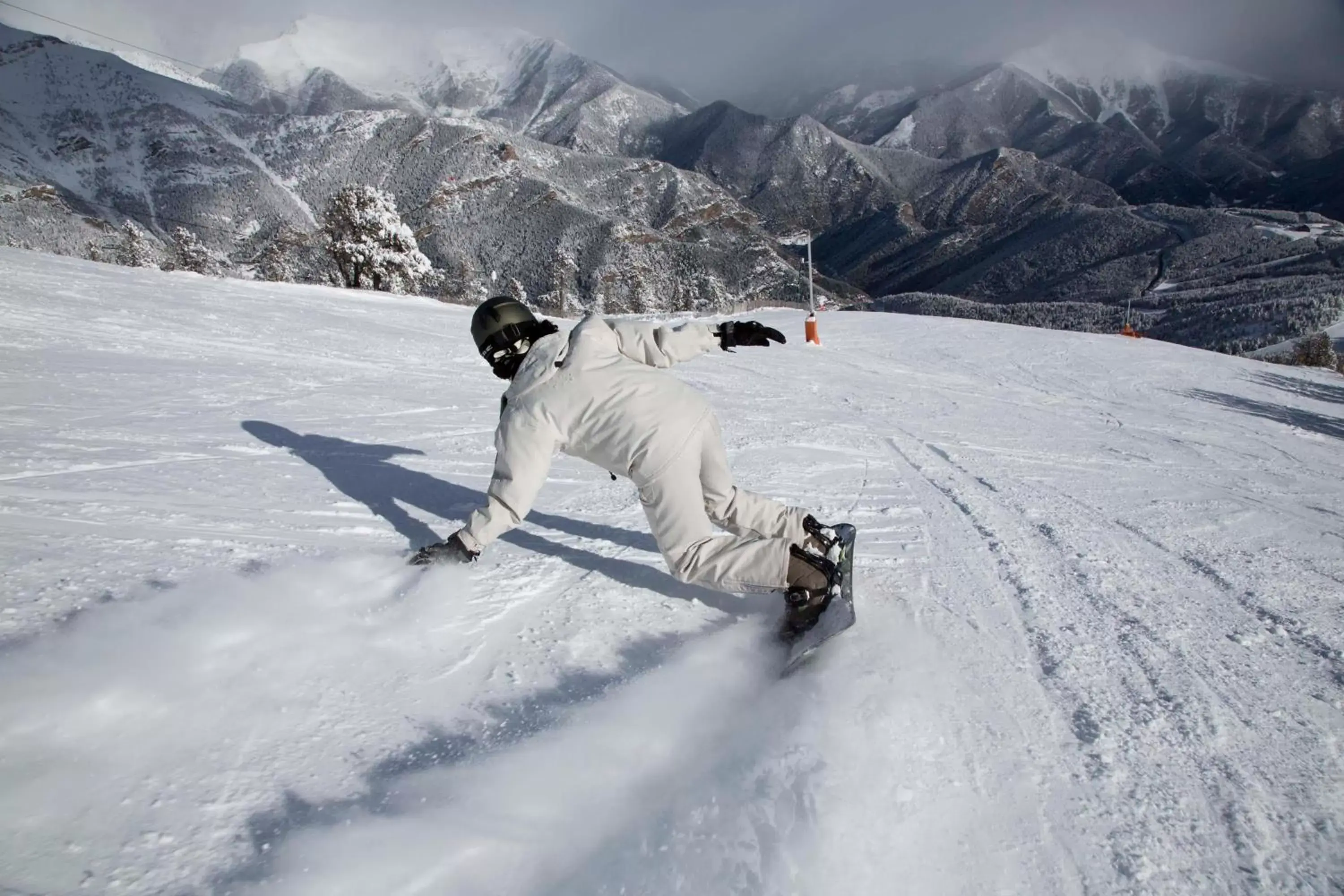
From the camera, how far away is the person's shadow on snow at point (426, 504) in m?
3.11

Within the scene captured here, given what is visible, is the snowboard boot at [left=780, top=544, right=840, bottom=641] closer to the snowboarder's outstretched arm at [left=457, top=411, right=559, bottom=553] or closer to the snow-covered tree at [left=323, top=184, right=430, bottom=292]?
the snowboarder's outstretched arm at [left=457, top=411, right=559, bottom=553]

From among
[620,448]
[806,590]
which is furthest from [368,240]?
[806,590]

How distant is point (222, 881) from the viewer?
1472 mm

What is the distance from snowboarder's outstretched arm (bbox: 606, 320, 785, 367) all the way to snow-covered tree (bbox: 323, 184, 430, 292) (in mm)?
31378

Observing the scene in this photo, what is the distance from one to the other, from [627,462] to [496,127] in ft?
579

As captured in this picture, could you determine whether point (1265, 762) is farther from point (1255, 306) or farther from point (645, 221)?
point (645, 221)

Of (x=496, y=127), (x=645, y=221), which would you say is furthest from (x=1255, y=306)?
(x=496, y=127)

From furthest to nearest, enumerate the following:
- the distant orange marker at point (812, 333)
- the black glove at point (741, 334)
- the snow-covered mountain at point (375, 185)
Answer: the snow-covered mountain at point (375, 185)
the distant orange marker at point (812, 333)
the black glove at point (741, 334)

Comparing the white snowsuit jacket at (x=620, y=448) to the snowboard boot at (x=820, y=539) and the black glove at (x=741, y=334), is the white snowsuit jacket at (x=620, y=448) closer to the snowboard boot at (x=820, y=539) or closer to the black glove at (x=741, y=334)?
the snowboard boot at (x=820, y=539)

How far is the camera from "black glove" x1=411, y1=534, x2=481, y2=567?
2.74m

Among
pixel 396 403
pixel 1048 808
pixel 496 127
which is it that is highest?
pixel 496 127

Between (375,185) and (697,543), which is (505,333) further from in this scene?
(375,185)

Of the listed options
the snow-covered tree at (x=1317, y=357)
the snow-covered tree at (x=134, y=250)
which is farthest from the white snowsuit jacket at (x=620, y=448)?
the snow-covered tree at (x=134, y=250)

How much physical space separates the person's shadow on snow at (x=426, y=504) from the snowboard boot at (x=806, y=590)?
1.02ft
